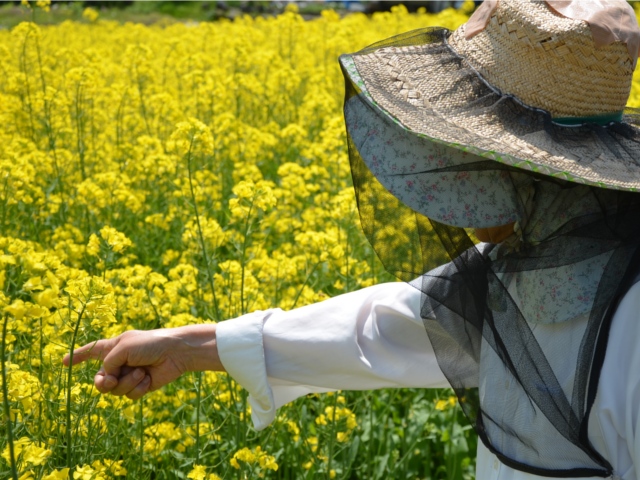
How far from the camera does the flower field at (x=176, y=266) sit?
6.48 feet

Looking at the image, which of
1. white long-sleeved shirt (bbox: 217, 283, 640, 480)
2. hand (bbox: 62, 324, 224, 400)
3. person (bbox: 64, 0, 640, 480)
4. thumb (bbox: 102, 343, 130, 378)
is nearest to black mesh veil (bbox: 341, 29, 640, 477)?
person (bbox: 64, 0, 640, 480)

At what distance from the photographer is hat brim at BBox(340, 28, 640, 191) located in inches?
47.0

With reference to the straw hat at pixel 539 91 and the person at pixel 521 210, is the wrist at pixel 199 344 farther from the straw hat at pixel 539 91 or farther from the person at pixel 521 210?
the straw hat at pixel 539 91

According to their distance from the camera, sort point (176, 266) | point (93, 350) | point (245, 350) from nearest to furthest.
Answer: point (245, 350)
point (93, 350)
point (176, 266)

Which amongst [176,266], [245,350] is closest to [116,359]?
[245,350]

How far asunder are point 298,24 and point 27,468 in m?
5.60

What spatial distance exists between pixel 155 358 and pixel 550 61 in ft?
2.93

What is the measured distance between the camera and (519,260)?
4.35ft

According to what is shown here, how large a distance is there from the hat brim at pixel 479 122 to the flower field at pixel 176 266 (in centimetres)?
60

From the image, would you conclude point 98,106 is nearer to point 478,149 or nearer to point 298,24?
point 298,24

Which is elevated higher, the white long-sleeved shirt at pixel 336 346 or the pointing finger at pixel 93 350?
the white long-sleeved shirt at pixel 336 346

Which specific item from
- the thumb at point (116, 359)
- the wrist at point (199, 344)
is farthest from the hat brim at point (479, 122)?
the thumb at point (116, 359)

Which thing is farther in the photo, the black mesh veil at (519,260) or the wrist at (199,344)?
the wrist at (199,344)

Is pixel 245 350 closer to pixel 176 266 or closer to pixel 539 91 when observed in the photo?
pixel 539 91
